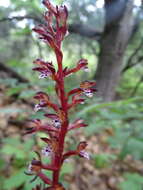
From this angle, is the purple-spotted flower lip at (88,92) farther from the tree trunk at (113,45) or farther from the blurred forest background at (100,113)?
the tree trunk at (113,45)

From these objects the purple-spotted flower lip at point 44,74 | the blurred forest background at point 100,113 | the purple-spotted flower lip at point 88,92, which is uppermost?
the blurred forest background at point 100,113

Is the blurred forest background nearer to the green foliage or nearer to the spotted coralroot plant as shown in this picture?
the green foliage

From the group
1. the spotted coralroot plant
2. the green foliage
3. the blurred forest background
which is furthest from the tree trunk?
the spotted coralroot plant

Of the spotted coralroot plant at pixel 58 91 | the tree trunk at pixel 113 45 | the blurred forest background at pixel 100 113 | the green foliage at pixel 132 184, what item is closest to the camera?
the spotted coralroot plant at pixel 58 91

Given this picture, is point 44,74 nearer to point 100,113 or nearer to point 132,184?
point 100,113

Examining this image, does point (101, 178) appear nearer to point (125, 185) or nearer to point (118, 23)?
point (125, 185)

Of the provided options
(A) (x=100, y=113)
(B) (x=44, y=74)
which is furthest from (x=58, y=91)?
(A) (x=100, y=113)

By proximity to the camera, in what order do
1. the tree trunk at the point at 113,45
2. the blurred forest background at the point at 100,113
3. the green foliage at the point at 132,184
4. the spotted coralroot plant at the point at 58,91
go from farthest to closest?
1. the tree trunk at the point at 113,45
2. the blurred forest background at the point at 100,113
3. the green foliage at the point at 132,184
4. the spotted coralroot plant at the point at 58,91

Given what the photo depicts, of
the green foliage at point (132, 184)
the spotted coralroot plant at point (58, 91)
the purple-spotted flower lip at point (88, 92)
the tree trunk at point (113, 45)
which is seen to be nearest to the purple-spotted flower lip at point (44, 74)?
the spotted coralroot plant at point (58, 91)
